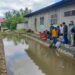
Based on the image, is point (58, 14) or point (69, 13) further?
point (58, 14)

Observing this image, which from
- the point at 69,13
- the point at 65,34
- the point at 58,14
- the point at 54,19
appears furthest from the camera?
the point at 54,19

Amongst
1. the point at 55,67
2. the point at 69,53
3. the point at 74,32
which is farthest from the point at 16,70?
the point at 74,32

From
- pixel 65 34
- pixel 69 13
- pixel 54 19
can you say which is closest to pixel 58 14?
pixel 54 19

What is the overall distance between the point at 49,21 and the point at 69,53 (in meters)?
12.8

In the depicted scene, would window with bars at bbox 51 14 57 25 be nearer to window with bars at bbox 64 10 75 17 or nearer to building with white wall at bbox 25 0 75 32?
building with white wall at bbox 25 0 75 32

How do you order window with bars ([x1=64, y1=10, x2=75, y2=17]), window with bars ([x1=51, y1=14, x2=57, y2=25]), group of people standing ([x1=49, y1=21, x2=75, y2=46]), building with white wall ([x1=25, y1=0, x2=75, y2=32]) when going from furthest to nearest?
window with bars ([x1=51, y1=14, x2=57, y2=25])
building with white wall ([x1=25, y1=0, x2=75, y2=32])
window with bars ([x1=64, y1=10, x2=75, y2=17])
group of people standing ([x1=49, y1=21, x2=75, y2=46])

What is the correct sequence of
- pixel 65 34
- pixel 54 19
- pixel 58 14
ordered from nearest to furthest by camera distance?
pixel 65 34 < pixel 58 14 < pixel 54 19

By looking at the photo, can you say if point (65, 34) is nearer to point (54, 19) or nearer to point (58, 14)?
point (58, 14)

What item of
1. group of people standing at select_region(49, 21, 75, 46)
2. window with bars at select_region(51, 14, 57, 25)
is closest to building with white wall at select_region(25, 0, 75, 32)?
window with bars at select_region(51, 14, 57, 25)

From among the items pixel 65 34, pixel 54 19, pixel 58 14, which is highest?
pixel 58 14

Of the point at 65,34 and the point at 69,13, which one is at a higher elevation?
the point at 69,13

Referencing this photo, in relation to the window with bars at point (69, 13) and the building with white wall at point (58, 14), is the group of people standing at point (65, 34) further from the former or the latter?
the building with white wall at point (58, 14)

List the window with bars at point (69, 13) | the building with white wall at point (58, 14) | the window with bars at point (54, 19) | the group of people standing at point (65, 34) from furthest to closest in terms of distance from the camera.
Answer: the window with bars at point (54, 19) < the building with white wall at point (58, 14) < the window with bars at point (69, 13) < the group of people standing at point (65, 34)

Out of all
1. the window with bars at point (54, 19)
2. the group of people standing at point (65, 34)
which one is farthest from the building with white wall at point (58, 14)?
the group of people standing at point (65, 34)
